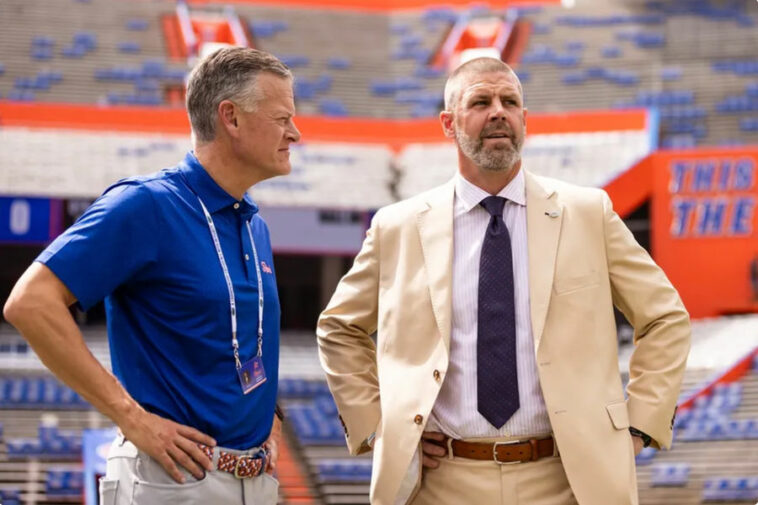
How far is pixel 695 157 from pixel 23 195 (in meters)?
10.4

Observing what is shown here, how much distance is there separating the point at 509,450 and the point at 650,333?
1.66 feet

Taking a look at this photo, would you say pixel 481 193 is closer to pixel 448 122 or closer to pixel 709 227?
pixel 448 122

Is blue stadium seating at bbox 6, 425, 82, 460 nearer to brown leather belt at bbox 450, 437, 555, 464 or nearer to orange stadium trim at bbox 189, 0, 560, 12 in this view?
brown leather belt at bbox 450, 437, 555, 464

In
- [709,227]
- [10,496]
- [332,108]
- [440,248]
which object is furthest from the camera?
[332,108]

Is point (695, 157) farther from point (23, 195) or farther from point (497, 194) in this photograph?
point (497, 194)

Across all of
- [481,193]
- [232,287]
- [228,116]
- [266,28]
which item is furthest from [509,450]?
[266,28]

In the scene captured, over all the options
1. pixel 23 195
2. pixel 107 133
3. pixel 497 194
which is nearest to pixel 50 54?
pixel 107 133

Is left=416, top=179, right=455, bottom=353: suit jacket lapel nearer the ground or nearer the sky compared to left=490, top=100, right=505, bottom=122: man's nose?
nearer the ground

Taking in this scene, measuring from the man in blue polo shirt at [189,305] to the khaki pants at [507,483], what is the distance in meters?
0.51

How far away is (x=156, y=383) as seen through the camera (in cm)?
239

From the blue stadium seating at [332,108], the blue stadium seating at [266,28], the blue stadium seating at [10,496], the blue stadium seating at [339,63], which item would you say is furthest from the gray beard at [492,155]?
the blue stadium seating at [266,28]

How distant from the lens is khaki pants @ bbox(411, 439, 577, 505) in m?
2.81

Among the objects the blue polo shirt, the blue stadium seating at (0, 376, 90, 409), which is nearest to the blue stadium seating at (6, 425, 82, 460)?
the blue stadium seating at (0, 376, 90, 409)

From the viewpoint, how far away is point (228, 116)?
8.48 ft
